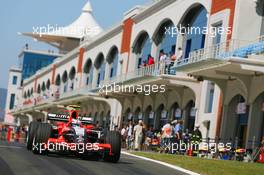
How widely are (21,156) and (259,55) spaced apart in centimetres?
1179

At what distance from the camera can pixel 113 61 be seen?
56031 mm

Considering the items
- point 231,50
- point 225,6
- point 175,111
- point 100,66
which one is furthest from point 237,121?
point 100,66

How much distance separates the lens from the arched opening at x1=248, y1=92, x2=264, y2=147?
28.7 meters

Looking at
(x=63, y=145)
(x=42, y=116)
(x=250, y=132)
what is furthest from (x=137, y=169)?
(x=42, y=116)

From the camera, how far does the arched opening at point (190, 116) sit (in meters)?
36.6

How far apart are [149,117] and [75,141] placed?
88.9 feet

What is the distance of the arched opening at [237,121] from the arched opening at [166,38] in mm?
9534

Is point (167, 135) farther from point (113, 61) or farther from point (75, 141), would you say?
point (113, 61)

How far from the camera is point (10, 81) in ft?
395

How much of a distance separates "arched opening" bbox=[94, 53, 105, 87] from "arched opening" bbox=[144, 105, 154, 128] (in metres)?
14.5

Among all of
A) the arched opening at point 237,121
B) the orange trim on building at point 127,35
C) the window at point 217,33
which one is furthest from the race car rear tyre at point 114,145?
the orange trim on building at point 127,35

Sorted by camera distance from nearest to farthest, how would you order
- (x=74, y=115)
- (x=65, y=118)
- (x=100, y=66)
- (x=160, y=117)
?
(x=74, y=115), (x=65, y=118), (x=160, y=117), (x=100, y=66)

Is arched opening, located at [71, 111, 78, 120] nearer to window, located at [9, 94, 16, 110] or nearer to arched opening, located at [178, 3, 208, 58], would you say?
arched opening, located at [178, 3, 208, 58]

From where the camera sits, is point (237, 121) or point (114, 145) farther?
point (237, 121)
